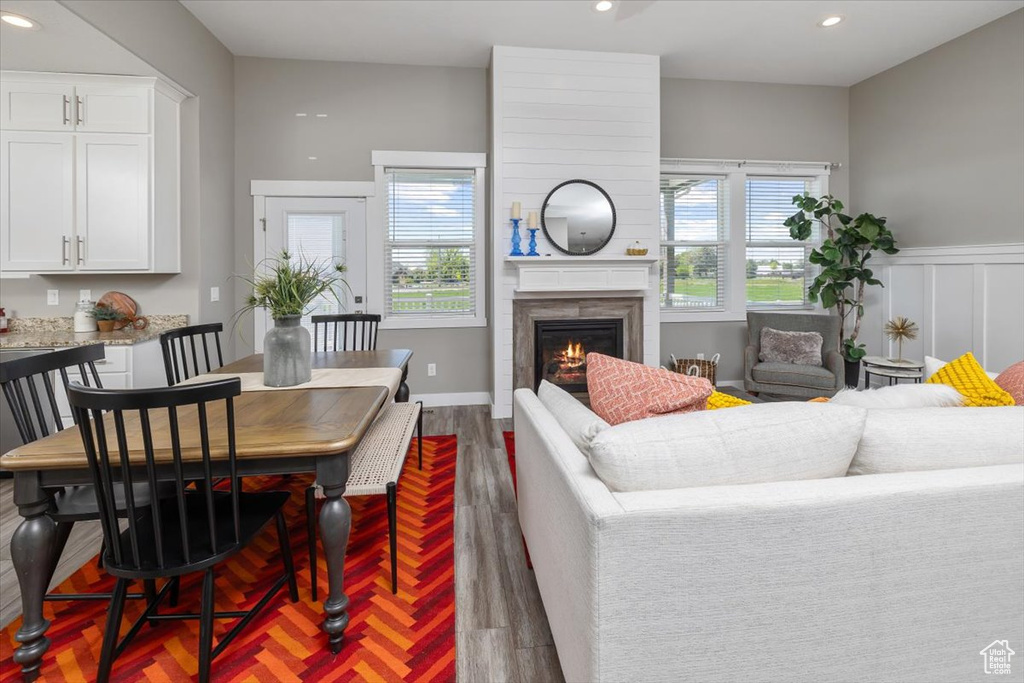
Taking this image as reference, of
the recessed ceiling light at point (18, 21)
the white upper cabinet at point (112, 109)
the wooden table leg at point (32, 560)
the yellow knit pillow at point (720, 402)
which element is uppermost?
the recessed ceiling light at point (18, 21)

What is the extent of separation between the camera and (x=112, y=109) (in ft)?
11.3

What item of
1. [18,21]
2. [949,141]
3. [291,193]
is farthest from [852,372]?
[18,21]

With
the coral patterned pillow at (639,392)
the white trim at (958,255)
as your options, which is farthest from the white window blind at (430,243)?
the white trim at (958,255)

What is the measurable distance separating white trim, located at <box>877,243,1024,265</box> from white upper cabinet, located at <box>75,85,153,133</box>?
6.17m

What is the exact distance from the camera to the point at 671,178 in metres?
5.09

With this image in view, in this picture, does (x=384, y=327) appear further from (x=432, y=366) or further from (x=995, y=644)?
(x=995, y=644)

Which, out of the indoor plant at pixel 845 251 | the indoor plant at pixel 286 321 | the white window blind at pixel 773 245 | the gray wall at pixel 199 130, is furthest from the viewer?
the white window blind at pixel 773 245

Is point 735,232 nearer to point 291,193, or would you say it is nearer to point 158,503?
point 291,193

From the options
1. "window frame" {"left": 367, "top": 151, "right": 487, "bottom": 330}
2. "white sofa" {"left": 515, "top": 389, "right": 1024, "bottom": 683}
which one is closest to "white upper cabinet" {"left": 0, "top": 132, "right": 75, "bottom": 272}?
"window frame" {"left": 367, "top": 151, "right": 487, "bottom": 330}

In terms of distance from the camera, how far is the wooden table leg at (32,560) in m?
1.44

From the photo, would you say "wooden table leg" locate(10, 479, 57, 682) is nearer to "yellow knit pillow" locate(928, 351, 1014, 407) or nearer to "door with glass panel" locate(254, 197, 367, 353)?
"yellow knit pillow" locate(928, 351, 1014, 407)

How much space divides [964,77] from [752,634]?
204 inches

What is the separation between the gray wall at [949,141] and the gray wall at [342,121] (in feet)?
12.4

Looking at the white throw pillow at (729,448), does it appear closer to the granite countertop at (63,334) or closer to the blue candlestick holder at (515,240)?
the blue candlestick holder at (515,240)
